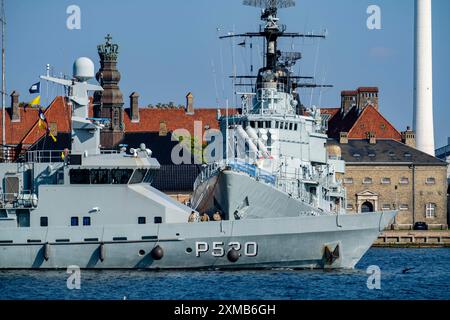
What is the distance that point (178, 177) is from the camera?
357 feet

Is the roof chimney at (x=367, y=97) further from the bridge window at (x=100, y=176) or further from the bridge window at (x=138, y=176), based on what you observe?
the bridge window at (x=100, y=176)

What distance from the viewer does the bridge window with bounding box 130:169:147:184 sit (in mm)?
58594

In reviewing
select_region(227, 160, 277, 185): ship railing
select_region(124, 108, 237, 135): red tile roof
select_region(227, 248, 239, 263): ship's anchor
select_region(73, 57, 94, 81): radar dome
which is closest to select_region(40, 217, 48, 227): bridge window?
select_region(73, 57, 94, 81): radar dome

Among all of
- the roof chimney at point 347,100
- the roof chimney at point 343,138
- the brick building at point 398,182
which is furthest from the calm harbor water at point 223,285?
the roof chimney at point 347,100

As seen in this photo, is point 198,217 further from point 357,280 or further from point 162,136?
point 162,136

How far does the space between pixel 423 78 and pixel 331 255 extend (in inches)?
2491

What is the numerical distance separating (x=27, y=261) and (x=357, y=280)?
1362 cm

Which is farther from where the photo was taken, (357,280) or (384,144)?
(384,144)

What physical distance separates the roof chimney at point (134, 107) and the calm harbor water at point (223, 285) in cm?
Answer: 7500

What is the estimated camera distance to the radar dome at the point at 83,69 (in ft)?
194

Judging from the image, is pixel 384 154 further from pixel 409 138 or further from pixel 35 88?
pixel 35 88

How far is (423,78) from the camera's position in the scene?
392 ft
